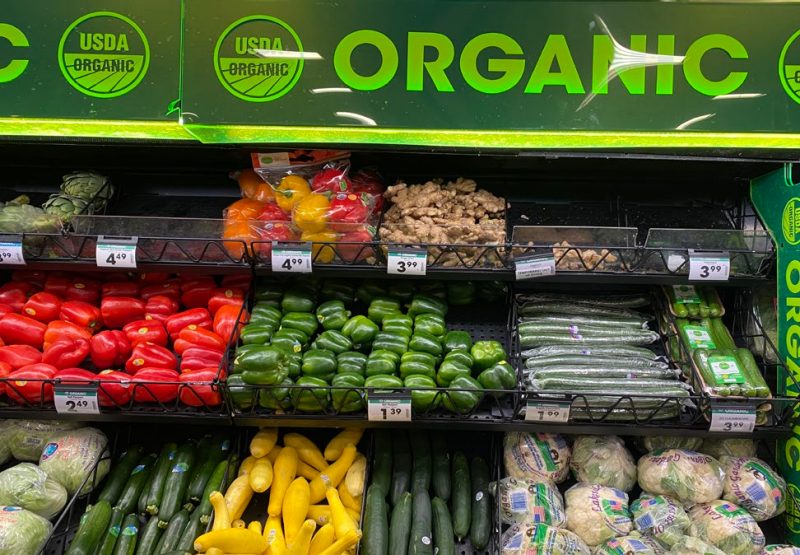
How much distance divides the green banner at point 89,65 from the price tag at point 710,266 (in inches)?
70.9

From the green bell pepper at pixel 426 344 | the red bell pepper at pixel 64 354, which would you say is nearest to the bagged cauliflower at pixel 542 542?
the green bell pepper at pixel 426 344

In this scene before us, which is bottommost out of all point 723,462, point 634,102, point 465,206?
point 723,462

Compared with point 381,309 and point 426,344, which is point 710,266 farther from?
point 381,309

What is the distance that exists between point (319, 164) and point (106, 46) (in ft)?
2.77

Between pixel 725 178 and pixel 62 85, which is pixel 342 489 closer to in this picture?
pixel 62 85

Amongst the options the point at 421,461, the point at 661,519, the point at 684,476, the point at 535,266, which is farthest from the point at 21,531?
the point at 684,476

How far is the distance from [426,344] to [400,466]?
471 millimetres

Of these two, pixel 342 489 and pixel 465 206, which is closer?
pixel 342 489

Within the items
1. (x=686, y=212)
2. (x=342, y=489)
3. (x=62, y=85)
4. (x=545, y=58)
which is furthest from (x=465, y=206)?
(x=62, y=85)

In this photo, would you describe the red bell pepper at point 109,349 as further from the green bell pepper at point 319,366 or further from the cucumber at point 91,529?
the green bell pepper at point 319,366

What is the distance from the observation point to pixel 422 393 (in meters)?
1.90

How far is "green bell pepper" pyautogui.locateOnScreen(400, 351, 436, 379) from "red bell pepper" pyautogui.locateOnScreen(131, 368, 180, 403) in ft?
2.49

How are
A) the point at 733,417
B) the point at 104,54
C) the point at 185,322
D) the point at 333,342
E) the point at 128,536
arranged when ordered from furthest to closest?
the point at 185,322, the point at 333,342, the point at 104,54, the point at 128,536, the point at 733,417

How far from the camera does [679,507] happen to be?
1967mm
